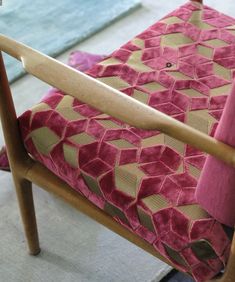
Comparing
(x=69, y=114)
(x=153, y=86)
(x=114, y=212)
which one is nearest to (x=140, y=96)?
(x=153, y=86)

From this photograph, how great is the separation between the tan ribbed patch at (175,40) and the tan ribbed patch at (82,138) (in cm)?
33

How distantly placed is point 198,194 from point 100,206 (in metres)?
0.22

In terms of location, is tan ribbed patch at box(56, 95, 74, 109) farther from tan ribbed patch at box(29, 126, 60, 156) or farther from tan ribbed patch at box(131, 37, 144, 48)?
tan ribbed patch at box(131, 37, 144, 48)

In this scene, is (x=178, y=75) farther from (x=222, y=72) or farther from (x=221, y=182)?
(x=221, y=182)

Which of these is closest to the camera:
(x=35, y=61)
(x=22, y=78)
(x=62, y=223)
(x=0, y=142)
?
(x=35, y=61)

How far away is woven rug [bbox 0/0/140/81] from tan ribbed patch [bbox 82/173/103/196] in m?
1.05

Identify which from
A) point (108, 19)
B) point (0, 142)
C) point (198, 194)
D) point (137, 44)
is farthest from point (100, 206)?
point (108, 19)

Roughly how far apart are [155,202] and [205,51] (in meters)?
0.43

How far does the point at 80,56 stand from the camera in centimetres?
181

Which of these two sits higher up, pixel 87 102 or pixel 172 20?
pixel 87 102

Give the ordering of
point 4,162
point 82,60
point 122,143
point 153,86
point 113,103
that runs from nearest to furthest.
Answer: point 113,103, point 122,143, point 153,86, point 4,162, point 82,60

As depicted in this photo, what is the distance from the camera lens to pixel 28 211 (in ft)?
3.76

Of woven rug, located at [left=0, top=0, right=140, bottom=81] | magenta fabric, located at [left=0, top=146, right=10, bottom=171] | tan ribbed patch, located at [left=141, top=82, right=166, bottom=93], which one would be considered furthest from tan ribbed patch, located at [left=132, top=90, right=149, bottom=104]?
woven rug, located at [left=0, top=0, right=140, bottom=81]

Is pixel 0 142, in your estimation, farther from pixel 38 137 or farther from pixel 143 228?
pixel 143 228
